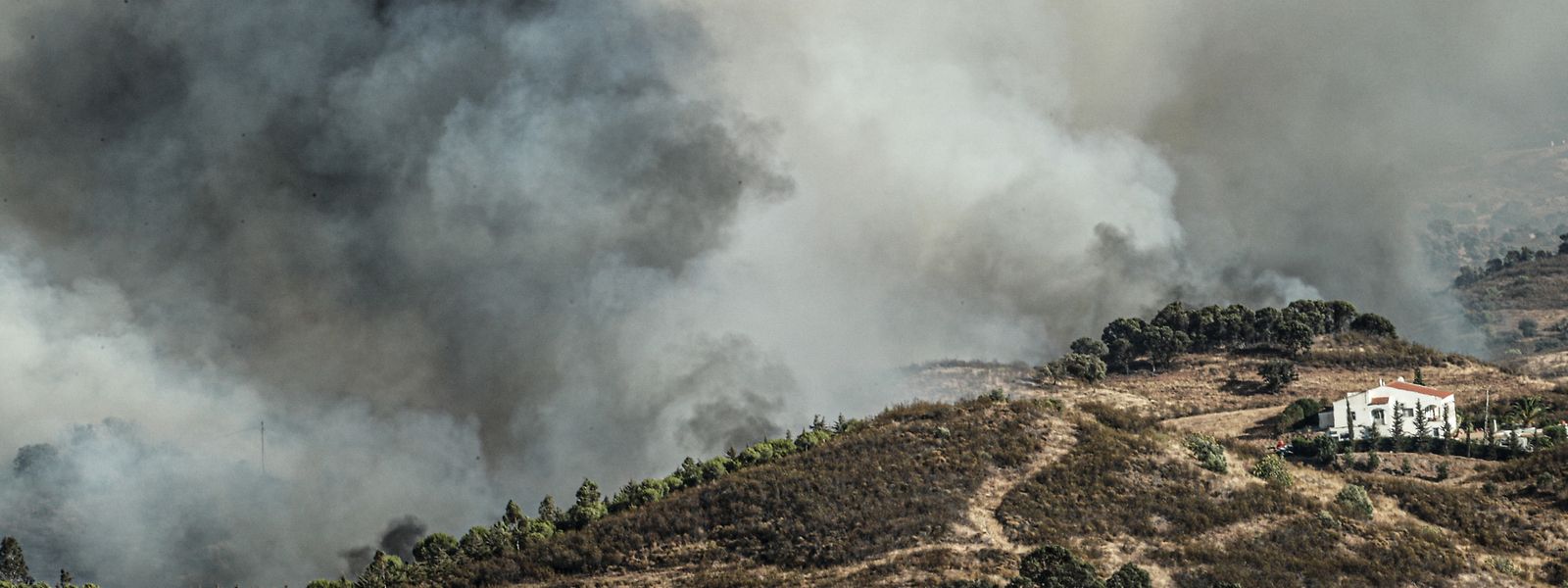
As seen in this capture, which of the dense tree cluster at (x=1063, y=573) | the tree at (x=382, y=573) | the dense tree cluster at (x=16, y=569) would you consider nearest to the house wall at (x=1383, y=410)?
the dense tree cluster at (x=1063, y=573)

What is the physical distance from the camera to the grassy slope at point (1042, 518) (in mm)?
58844

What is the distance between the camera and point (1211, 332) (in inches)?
3875

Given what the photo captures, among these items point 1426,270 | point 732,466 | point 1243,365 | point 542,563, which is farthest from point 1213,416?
point 1426,270

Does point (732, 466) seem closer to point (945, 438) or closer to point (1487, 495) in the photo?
point (945, 438)

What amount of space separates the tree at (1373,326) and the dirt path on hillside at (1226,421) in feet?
61.5

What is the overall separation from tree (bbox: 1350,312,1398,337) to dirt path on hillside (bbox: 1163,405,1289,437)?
61.5 ft

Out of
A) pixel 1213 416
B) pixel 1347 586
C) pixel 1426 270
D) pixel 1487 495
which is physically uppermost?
pixel 1426 270

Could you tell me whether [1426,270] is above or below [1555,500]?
above

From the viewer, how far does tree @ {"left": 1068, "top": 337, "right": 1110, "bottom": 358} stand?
324 feet

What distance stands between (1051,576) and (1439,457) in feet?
87.1

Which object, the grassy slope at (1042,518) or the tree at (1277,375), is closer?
the grassy slope at (1042,518)

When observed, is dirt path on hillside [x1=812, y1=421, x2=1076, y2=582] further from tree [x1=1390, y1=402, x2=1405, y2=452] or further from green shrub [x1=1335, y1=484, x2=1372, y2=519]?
tree [x1=1390, y1=402, x2=1405, y2=452]

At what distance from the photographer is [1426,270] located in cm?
18425

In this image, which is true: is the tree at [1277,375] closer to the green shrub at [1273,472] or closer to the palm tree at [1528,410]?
the palm tree at [1528,410]
